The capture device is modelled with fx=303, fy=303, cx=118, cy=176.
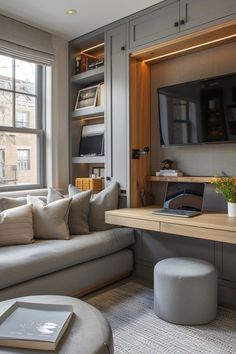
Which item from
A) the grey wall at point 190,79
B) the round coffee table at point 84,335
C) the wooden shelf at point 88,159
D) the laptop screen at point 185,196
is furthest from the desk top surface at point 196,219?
the round coffee table at point 84,335

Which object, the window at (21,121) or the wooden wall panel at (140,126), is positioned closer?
the wooden wall panel at (140,126)

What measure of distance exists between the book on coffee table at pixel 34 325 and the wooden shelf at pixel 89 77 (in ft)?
8.43

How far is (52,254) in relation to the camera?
2.30 m

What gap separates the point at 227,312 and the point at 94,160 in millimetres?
1981

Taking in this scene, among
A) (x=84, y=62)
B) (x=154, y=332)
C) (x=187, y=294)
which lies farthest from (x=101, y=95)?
(x=154, y=332)

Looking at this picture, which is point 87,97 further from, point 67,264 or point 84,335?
point 84,335

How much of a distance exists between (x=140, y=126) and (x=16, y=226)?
155cm

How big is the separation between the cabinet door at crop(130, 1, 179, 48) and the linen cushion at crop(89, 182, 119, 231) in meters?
1.48

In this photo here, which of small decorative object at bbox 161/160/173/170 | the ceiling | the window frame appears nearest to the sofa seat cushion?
small decorative object at bbox 161/160/173/170

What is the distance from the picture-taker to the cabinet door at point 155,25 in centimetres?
264

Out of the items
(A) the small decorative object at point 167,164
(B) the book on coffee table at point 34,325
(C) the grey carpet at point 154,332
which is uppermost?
(A) the small decorative object at point 167,164

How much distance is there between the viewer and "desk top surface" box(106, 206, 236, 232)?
2102 millimetres

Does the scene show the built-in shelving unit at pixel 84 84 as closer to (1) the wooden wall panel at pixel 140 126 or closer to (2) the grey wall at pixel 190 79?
(1) the wooden wall panel at pixel 140 126

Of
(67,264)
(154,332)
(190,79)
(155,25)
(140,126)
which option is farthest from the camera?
(140,126)
